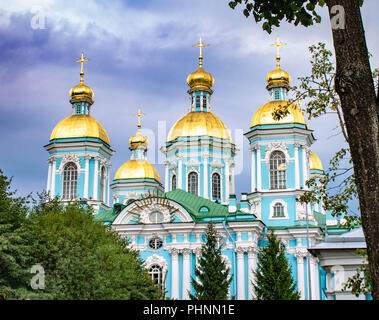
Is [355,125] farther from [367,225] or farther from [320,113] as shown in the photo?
[320,113]

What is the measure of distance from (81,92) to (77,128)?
415 centimetres

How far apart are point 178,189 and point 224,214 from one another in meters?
4.69

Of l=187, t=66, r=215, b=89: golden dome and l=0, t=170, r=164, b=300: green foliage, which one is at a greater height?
l=187, t=66, r=215, b=89: golden dome

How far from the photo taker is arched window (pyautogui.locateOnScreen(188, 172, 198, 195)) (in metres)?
45.3

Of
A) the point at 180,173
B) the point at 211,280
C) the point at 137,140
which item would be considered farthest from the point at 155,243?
the point at 137,140

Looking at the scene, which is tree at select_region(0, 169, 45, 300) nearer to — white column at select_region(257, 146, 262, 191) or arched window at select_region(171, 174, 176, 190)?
white column at select_region(257, 146, 262, 191)

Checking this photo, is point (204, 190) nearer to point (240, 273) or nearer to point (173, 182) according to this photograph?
point (173, 182)

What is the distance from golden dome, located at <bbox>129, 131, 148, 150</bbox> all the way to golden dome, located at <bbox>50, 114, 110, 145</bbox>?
10.3 metres

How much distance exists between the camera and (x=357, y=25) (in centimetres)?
707

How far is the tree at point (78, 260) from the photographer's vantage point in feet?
66.2

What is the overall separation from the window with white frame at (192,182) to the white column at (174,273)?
758 cm

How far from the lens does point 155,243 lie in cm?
3947

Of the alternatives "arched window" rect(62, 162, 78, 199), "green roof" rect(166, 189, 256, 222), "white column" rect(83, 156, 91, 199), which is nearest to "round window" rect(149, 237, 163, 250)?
"green roof" rect(166, 189, 256, 222)
